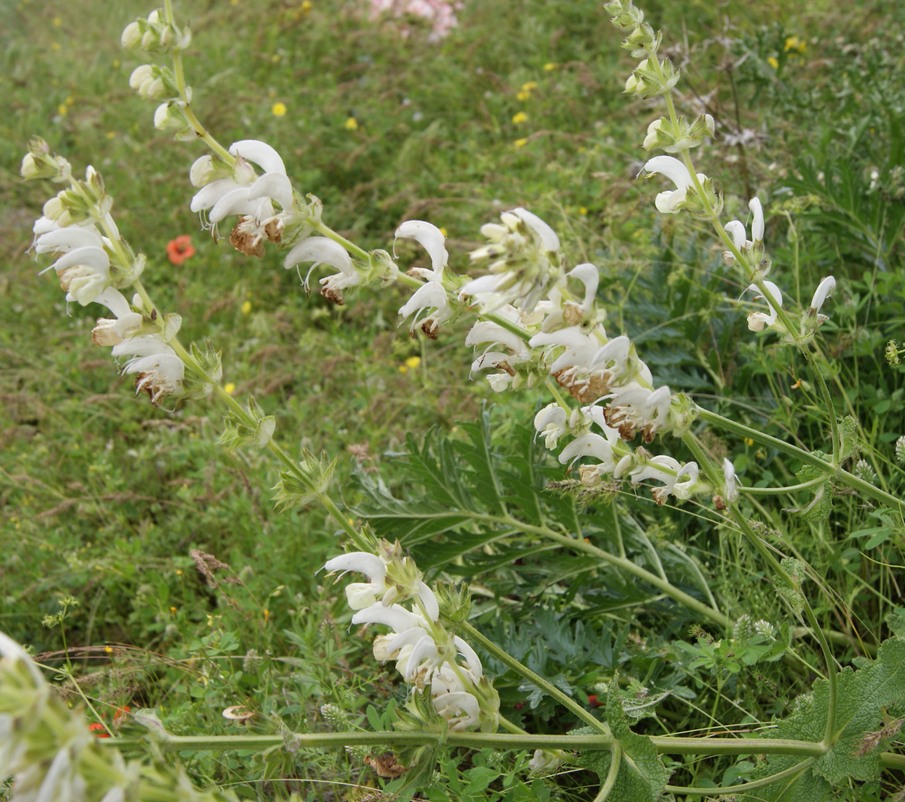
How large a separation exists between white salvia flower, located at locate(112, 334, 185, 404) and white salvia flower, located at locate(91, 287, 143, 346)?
0.04 ft

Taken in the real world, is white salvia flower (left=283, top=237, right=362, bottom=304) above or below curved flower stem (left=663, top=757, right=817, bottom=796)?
above

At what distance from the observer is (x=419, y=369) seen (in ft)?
10.5

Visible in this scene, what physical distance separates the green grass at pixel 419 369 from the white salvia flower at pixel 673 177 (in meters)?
0.62

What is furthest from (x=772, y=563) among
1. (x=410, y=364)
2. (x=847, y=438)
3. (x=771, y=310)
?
(x=410, y=364)

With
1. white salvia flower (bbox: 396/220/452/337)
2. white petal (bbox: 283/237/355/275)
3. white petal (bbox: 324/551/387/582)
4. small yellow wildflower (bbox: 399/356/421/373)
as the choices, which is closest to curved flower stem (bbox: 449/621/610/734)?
white petal (bbox: 324/551/387/582)

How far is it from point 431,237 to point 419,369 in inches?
74.8

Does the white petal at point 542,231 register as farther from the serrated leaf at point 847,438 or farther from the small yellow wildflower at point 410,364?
the small yellow wildflower at point 410,364

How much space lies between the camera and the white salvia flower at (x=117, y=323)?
1216mm

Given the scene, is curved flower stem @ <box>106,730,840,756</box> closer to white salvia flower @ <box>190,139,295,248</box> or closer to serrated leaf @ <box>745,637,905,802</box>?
serrated leaf @ <box>745,637,905,802</box>

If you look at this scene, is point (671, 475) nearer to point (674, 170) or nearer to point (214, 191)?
point (674, 170)

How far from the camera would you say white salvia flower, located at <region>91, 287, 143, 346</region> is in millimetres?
1216

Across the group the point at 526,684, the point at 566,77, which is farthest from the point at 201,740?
the point at 566,77

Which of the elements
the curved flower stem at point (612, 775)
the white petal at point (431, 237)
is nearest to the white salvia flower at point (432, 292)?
the white petal at point (431, 237)

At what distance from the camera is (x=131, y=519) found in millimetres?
Answer: 2852
